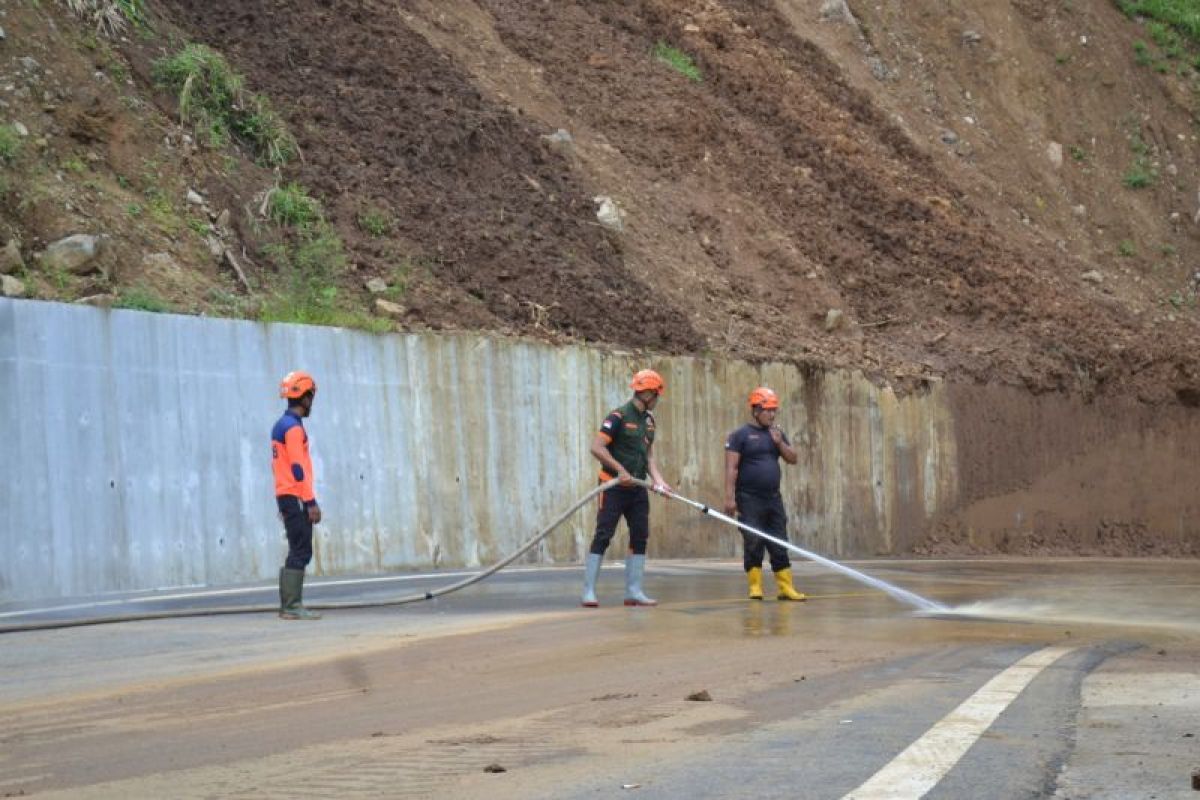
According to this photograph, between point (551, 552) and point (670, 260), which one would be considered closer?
point (551, 552)

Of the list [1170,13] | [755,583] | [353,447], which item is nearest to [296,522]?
[755,583]

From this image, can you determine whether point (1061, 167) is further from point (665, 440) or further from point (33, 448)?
point (33, 448)

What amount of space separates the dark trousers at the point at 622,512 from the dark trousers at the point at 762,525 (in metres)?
0.97

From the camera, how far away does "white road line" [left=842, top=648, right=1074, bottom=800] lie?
598cm

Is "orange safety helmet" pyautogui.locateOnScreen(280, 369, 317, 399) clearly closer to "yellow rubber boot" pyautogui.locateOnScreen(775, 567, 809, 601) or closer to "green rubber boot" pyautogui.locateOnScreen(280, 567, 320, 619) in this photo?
"green rubber boot" pyautogui.locateOnScreen(280, 567, 320, 619)

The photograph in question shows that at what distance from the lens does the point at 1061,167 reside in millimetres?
37000

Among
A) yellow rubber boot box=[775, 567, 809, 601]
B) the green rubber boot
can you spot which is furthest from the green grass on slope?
the green rubber boot

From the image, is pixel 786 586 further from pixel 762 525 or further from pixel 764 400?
pixel 764 400

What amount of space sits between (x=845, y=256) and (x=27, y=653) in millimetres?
22114

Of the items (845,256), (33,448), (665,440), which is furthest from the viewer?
(845,256)

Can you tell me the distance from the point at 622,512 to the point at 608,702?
649 centimetres

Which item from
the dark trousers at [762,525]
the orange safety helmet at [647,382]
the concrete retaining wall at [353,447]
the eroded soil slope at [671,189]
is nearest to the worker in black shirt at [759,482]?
the dark trousers at [762,525]

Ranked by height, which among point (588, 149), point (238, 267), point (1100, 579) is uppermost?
point (588, 149)

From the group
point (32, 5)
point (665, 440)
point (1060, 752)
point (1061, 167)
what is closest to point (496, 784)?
point (1060, 752)
